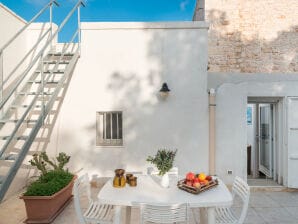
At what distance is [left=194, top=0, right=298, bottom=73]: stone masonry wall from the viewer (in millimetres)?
7355

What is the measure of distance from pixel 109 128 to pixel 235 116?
9.20 feet

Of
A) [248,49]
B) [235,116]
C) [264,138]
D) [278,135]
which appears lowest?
[264,138]

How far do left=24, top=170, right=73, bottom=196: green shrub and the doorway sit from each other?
416cm

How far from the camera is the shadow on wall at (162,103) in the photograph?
5.40 meters

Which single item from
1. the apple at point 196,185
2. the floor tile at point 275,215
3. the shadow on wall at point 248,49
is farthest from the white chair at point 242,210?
Result: the shadow on wall at point 248,49

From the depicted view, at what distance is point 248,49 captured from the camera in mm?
7410

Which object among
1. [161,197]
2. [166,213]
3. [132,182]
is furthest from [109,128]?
[166,213]

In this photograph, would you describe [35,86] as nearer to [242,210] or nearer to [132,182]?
[132,182]

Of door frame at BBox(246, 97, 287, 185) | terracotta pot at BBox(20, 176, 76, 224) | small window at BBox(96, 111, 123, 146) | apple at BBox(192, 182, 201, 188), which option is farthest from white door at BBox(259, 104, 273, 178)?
A: terracotta pot at BBox(20, 176, 76, 224)

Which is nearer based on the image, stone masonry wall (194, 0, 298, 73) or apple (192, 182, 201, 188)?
apple (192, 182, 201, 188)

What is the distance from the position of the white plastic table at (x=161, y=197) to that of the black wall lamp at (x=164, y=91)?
2567 millimetres

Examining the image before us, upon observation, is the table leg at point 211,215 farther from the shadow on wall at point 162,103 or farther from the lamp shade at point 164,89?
the lamp shade at point 164,89

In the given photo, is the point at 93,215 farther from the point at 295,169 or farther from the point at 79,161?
the point at 295,169

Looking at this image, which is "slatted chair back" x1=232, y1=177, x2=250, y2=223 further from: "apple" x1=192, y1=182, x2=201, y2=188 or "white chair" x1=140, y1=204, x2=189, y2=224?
"white chair" x1=140, y1=204, x2=189, y2=224
